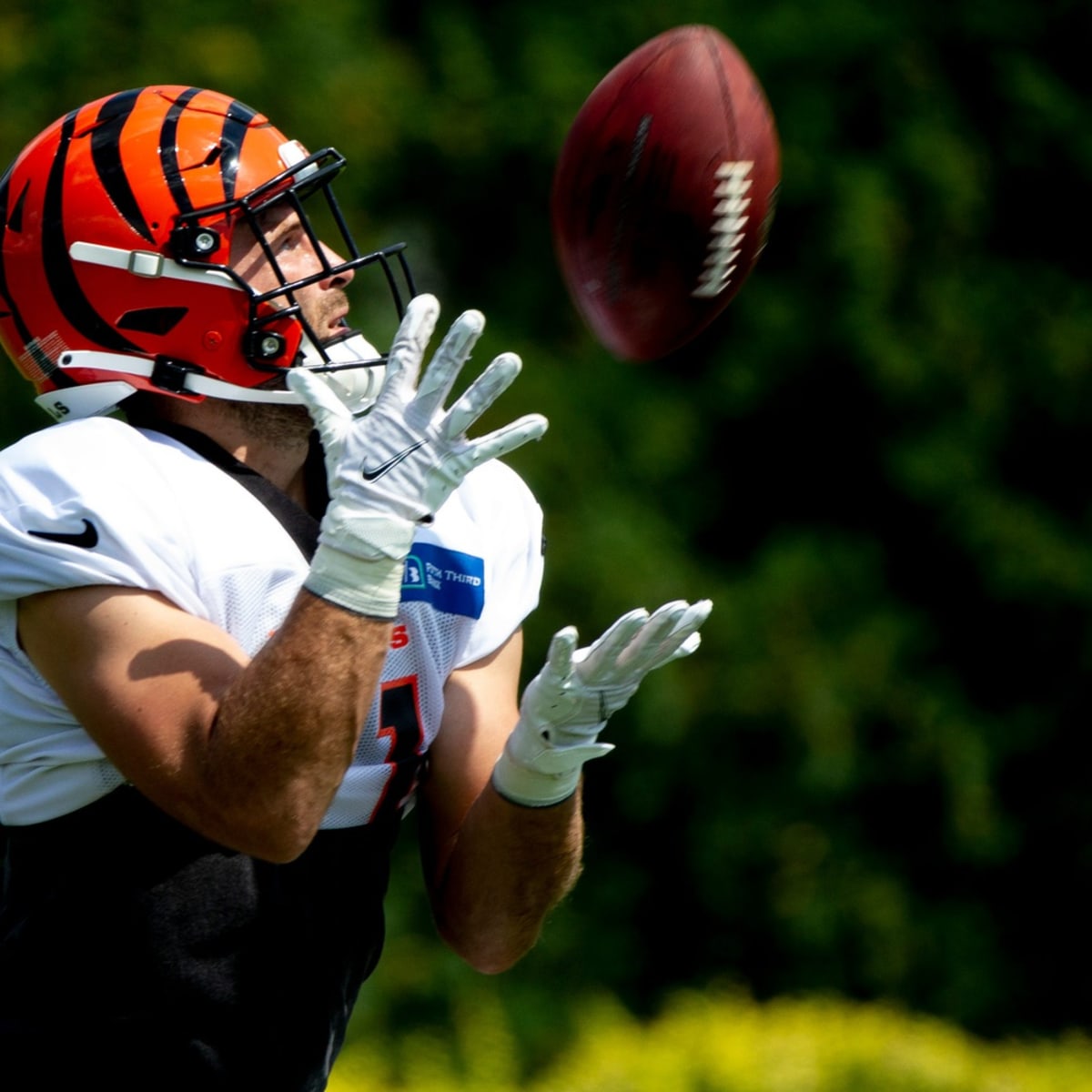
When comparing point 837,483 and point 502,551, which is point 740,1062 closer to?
point 502,551

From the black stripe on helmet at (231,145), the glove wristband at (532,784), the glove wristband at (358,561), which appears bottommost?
the glove wristband at (532,784)

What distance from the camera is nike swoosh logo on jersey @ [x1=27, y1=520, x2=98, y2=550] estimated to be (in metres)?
2.03

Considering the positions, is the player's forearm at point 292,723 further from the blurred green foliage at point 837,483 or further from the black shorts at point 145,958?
the blurred green foliage at point 837,483

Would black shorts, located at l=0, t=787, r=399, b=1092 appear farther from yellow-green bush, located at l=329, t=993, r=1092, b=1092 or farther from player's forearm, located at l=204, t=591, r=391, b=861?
yellow-green bush, located at l=329, t=993, r=1092, b=1092

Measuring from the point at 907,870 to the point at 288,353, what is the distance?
6.00 metres

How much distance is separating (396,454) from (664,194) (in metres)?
0.70

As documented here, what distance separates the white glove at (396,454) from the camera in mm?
1983

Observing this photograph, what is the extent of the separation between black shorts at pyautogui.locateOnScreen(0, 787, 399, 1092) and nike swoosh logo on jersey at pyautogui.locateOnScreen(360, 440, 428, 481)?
50 cm

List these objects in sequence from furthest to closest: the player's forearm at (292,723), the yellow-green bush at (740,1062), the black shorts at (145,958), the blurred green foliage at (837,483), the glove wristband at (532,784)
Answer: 1. the blurred green foliage at (837,483)
2. the yellow-green bush at (740,1062)
3. the glove wristband at (532,784)
4. the black shorts at (145,958)
5. the player's forearm at (292,723)

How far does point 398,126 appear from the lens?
7.56 metres

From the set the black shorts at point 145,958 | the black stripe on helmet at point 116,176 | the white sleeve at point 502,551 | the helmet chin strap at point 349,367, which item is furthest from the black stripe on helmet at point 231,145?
the black shorts at point 145,958

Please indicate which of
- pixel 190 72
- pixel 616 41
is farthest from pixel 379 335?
pixel 616 41

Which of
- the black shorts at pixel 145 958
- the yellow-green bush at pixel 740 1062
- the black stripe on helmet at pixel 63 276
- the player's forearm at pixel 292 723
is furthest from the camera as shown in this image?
the yellow-green bush at pixel 740 1062

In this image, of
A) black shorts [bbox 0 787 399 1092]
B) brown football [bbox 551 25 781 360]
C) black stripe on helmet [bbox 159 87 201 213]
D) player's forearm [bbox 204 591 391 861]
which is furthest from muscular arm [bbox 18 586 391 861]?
brown football [bbox 551 25 781 360]
